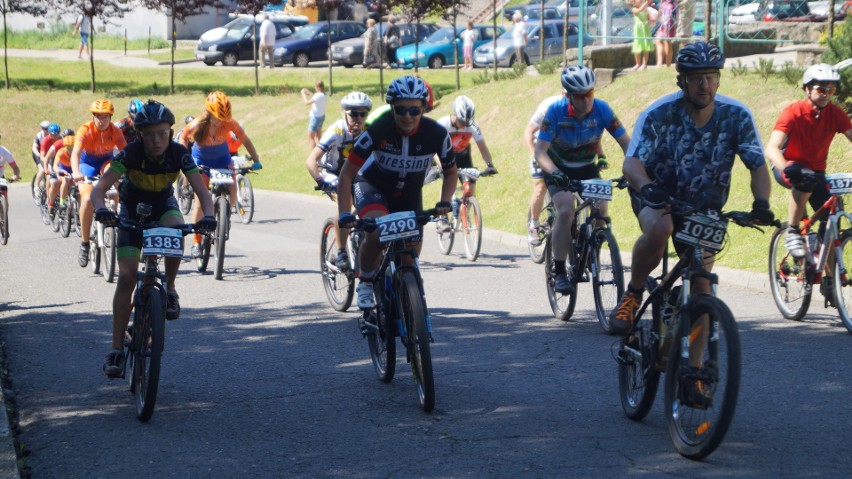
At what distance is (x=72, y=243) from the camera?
16.9 metres

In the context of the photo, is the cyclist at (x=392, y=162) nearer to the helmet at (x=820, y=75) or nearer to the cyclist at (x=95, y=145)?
the helmet at (x=820, y=75)

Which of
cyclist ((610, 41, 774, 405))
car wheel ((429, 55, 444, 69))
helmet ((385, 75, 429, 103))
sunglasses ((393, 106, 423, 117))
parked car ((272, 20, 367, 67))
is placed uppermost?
parked car ((272, 20, 367, 67))

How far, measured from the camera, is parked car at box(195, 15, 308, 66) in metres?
43.5

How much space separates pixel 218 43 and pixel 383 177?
36643mm

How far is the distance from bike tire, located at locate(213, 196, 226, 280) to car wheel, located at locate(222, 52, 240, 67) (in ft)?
103

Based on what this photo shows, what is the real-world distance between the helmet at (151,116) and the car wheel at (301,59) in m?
35.3

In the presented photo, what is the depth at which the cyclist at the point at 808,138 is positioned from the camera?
9422mm

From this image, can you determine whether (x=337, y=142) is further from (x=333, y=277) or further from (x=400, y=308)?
(x=400, y=308)

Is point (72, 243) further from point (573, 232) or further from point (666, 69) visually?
point (666, 69)

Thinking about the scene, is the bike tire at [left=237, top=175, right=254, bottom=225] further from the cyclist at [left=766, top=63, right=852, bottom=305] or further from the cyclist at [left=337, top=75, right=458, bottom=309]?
the cyclist at [left=337, top=75, right=458, bottom=309]

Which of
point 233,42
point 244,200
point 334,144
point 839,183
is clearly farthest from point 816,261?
point 233,42

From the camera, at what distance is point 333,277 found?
1067 centimetres

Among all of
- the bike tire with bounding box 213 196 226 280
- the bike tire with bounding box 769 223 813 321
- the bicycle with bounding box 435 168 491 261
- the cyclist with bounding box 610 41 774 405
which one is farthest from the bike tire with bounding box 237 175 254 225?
the cyclist with bounding box 610 41 774 405

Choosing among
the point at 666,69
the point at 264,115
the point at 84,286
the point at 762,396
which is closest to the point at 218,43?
the point at 264,115
